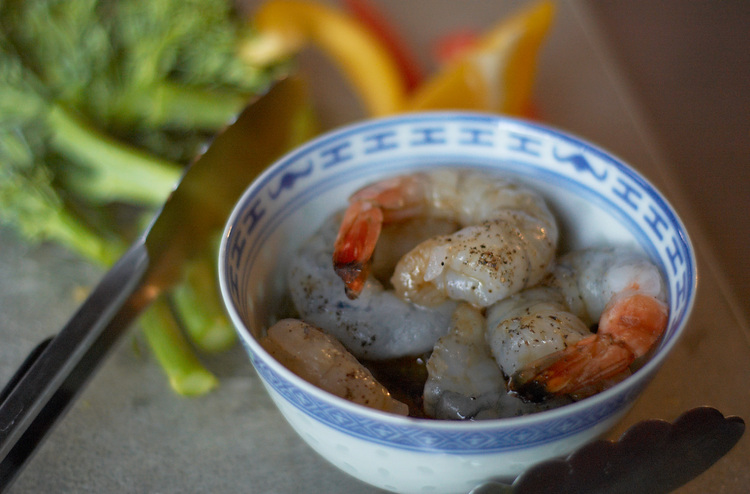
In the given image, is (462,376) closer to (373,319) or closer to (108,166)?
(373,319)

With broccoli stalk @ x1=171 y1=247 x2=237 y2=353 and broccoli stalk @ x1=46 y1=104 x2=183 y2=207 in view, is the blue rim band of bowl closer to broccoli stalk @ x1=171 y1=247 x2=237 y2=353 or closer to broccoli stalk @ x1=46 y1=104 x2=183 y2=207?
broccoli stalk @ x1=171 y1=247 x2=237 y2=353

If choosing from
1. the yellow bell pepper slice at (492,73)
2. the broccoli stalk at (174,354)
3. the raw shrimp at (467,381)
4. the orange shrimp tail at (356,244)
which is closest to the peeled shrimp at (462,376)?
the raw shrimp at (467,381)

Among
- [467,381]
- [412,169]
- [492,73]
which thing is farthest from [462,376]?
[492,73]

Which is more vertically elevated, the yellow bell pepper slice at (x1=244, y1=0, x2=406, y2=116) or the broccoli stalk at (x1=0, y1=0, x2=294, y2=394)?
the yellow bell pepper slice at (x1=244, y1=0, x2=406, y2=116)

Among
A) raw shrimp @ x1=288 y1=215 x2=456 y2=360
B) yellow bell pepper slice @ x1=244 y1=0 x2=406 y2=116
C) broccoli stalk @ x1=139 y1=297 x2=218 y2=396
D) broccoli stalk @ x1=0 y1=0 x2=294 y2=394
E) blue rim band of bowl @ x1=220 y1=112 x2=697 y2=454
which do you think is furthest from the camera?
yellow bell pepper slice @ x1=244 y1=0 x2=406 y2=116

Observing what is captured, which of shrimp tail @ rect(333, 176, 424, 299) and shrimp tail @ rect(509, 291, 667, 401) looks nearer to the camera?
shrimp tail @ rect(509, 291, 667, 401)

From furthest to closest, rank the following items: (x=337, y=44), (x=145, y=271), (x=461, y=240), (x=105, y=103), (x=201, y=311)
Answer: (x=337, y=44) → (x=105, y=103) → (x=201, y=311) → (x=145, y=271) → (x=461, y=240)

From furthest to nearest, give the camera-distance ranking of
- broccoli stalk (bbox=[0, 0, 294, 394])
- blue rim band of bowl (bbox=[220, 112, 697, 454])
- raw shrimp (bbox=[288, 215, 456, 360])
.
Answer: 1. broccoli stalk (bbox=[0, 0, 294, 394])
2. raw shrimp (bbox=[288, 215, 456, 360])
3. blue rim band of bowl (bbox=[220, 112, 697, 454])

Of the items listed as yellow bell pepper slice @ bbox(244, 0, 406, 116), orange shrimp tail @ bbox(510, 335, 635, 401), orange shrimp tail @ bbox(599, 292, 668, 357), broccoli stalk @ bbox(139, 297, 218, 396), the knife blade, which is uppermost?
yellow bell pepper slice @ bbox(244, 0, 406, 116)

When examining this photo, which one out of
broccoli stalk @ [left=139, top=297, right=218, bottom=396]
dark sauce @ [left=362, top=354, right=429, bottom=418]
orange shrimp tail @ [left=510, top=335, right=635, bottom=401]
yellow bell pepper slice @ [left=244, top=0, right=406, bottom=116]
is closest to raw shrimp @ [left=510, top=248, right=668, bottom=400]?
orange shrimp tail @ [left=510, top=335, right=635, bottom=401]
